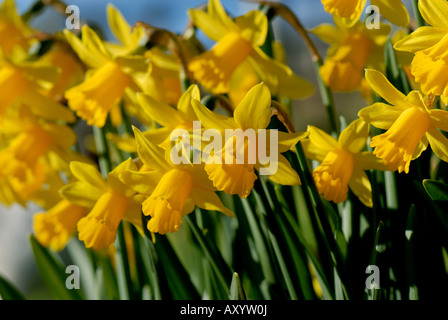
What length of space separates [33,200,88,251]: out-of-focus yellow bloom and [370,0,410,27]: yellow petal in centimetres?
85

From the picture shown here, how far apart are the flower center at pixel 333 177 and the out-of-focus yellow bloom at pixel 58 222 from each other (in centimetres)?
65

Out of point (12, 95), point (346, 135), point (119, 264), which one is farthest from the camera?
point (12, 95)

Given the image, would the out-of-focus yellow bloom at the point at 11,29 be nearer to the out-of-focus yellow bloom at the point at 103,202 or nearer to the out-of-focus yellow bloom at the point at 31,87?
the out-of-focus yellow bloom at the point at 31,87

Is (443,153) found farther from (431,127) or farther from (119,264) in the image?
(119,264)

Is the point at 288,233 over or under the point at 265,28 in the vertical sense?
under

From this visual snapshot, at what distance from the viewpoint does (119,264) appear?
117 cm

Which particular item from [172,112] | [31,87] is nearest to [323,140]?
[172,112]

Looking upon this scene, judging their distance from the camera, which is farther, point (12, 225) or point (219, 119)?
point (12, 225)

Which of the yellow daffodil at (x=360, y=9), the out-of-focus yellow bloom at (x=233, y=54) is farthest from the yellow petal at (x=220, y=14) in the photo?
the yellow daffodil at (x=360, y=9)

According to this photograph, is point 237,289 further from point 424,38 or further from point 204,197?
point 424,38

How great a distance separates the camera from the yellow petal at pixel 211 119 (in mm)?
799

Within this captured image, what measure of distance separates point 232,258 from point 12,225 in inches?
156

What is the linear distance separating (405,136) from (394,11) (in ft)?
0.77
